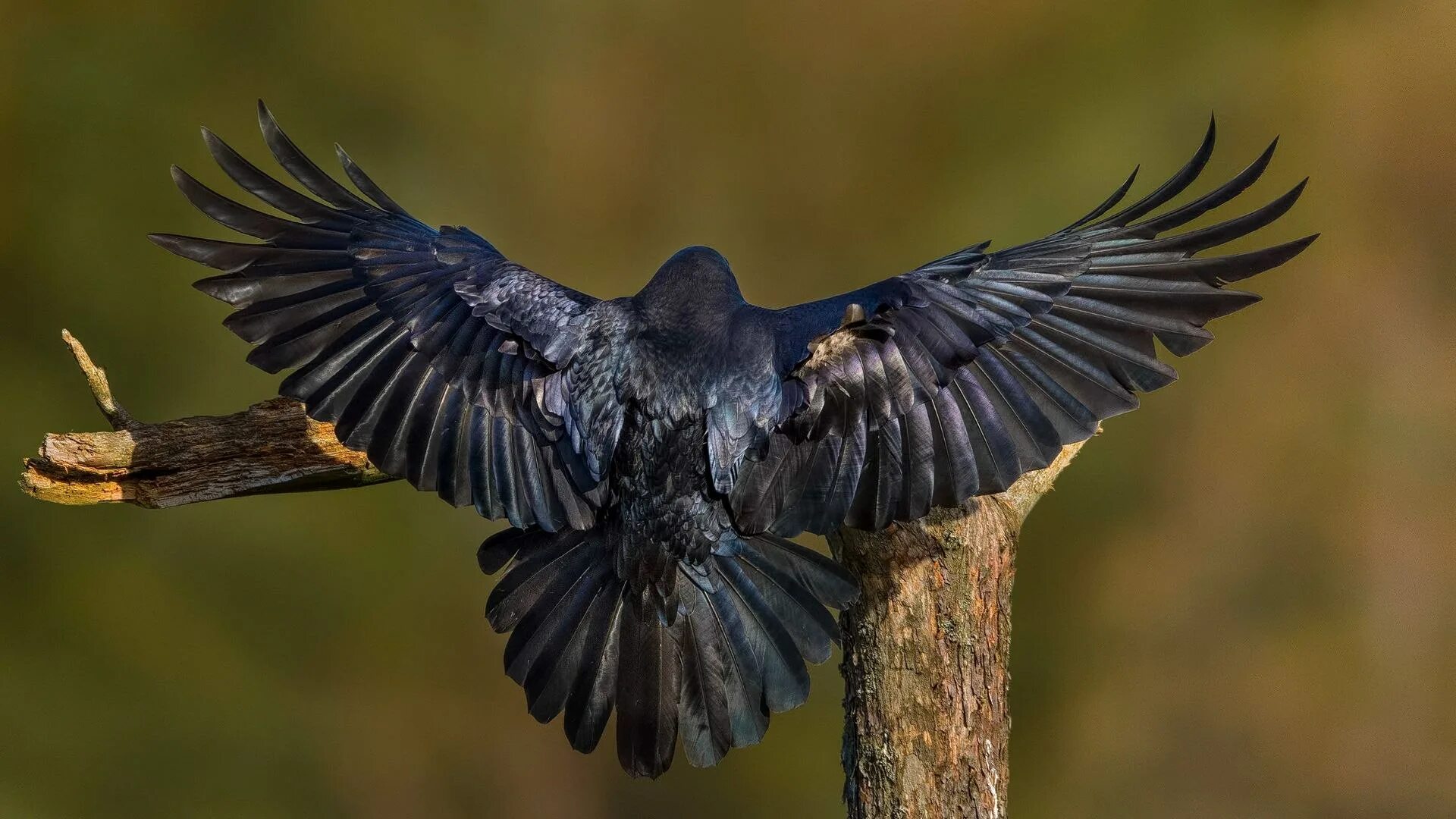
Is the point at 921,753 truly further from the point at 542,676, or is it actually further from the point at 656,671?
the point at 542,676

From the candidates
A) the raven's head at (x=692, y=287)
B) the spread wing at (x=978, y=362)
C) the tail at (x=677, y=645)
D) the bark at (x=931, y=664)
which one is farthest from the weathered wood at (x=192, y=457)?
the bark at (x=931, y=664)

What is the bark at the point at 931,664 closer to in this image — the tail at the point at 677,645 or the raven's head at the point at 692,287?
the tail at the point at 677,645

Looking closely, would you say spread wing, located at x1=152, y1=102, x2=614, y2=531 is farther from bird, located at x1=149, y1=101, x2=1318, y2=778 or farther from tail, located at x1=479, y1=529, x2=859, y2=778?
tail, located at x1=479, y1=529, x2=859, y2=778

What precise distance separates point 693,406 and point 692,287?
36cm

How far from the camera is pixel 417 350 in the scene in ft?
9.91

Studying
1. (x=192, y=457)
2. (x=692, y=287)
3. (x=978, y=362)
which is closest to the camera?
(x=978, y=362)

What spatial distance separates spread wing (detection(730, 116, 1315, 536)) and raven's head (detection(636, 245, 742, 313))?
0.23 m

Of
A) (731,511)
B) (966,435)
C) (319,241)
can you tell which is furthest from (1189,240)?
(319,241)

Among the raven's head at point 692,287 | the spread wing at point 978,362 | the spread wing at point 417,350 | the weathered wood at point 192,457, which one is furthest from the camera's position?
the weathered wood at point 192,457

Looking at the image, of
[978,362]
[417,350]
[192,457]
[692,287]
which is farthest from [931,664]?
[192,457]

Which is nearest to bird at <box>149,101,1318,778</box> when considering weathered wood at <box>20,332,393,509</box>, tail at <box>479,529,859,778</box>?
tail at <box>479,529,859,778</box>

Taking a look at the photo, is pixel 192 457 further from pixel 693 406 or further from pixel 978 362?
pixel 978 362

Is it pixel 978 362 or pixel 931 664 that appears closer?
pixel 931 664

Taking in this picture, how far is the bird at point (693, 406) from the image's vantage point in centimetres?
286
